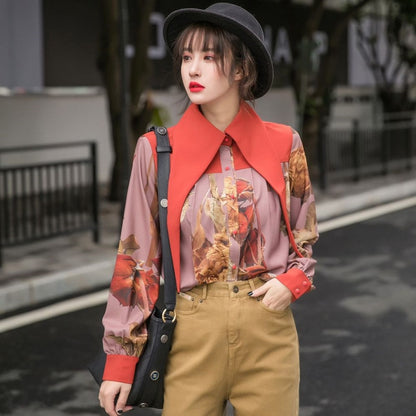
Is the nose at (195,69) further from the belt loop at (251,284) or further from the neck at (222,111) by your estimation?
the belt loop at (251,284)

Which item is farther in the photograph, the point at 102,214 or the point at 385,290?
the point at 102,214

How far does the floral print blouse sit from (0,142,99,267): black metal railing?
5.23 m

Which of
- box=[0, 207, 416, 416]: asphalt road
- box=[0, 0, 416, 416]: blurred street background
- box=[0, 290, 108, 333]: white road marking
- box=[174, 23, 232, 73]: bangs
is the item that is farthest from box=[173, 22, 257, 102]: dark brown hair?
box=[0, 290, 108, 333]: white road marking

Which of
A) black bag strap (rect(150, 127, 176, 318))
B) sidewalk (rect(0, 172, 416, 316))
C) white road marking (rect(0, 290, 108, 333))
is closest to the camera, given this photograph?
black bag strap (rect(150, 127, 176, 318))

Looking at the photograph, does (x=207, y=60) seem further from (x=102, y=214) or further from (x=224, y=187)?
(x=102, y=214)

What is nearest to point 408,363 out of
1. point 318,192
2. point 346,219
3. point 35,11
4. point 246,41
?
point 246,41

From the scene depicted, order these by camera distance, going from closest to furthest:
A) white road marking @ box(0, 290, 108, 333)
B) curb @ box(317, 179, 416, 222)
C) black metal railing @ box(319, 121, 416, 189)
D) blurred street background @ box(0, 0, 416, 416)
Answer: blurred street background @ box(0, 0, 416, 416)
white road marking @ box(0, 290, 108, 333)
curb @ box(317, 179, 416, 222)
black metal railing @ box(319, 121, 416, 189)

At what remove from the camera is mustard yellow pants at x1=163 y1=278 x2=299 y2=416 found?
229 cm

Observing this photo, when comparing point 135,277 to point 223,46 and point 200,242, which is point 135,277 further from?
point 223,46

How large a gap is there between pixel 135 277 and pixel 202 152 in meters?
0.39

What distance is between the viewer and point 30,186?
7871 mm

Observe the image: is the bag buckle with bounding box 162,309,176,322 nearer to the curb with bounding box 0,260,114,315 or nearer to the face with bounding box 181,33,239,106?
the face with bounding box 181,33,239,106

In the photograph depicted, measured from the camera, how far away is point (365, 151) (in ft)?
46.4

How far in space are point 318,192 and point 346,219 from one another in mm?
2120
